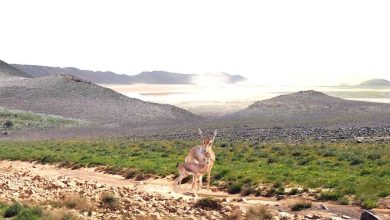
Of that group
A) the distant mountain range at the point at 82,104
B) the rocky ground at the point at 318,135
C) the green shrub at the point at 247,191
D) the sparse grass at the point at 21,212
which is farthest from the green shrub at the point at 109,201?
the distant mountain range at the point at 82,104

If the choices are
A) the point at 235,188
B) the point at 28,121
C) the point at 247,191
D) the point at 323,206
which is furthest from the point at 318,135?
the point at 28,121

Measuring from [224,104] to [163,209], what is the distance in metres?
157

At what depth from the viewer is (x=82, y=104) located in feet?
451

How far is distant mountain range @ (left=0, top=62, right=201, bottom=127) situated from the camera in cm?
12469

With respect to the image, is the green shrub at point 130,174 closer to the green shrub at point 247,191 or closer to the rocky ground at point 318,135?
the green shrub at point 247,191

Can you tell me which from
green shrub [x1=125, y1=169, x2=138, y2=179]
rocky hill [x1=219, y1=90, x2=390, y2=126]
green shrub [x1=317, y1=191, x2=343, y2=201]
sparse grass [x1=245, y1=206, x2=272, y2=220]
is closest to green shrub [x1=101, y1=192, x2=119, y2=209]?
sparse grass [x1=245, y1=206, x2=272, y2=220]

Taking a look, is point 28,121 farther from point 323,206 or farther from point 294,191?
point 323,206

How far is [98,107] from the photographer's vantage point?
13550 centimetres

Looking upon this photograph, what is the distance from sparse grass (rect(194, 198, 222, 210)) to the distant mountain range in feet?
313

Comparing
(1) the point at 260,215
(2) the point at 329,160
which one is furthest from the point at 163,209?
(2) the point at 329,160

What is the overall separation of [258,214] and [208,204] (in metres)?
2.09

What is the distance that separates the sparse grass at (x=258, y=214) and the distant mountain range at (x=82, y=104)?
96721mm

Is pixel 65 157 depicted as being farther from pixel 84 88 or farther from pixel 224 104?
pixel 224 104

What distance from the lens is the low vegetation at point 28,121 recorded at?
98438mm
